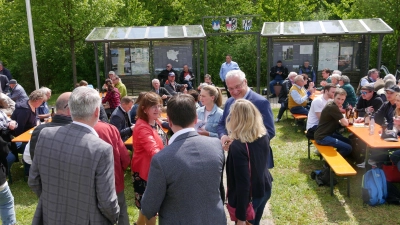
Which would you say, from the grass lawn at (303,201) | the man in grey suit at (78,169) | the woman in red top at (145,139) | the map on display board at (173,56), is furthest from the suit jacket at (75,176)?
the map on display board at (173,56)

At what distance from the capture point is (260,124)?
3461 mm

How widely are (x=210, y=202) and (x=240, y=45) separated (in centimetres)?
1880

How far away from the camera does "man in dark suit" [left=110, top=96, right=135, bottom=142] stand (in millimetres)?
6086

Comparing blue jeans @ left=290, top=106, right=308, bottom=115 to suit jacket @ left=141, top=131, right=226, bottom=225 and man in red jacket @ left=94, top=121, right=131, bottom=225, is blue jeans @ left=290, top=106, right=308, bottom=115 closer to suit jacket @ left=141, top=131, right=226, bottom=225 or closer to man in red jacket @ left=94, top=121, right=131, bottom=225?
man in red jacket @ left=94, top=121, right=131, bottom=225

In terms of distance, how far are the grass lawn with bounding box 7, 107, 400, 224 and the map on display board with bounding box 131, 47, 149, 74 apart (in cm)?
729

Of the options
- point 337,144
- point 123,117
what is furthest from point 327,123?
point 123,117

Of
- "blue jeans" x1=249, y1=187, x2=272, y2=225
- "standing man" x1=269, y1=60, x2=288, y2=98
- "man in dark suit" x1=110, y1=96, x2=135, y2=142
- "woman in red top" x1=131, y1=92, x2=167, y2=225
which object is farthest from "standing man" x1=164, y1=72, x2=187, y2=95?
"blue jeans" x1=249, y1=187, x2=272, y2=225

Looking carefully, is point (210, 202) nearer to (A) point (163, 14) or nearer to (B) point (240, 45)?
(B) point (240, 45)

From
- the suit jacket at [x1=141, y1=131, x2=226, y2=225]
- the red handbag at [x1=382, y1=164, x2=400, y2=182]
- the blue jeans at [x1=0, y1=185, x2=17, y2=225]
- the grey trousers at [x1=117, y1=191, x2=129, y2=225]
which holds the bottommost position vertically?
the red handbag at [x1=382, y1=164, x2=400, y2=182]

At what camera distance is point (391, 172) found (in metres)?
6.06

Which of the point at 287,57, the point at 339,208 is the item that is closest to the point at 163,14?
the point at 287,57

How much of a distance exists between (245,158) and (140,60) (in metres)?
11.5

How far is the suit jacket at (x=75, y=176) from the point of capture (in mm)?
2736

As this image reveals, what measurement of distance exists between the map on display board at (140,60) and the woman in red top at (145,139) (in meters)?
10.5
